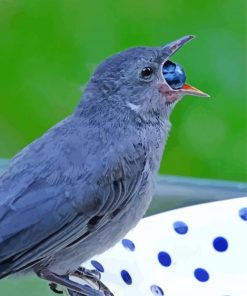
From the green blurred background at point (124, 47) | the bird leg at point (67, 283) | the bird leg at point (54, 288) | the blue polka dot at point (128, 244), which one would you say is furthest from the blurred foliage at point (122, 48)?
the bird leg at point (67, 283)

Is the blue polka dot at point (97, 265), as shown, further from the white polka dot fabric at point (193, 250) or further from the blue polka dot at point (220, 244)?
the blue polka dot at point (220, 244)

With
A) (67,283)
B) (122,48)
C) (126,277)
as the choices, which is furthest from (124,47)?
(67,283)

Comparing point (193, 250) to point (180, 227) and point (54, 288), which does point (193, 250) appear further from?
point (54, 288)

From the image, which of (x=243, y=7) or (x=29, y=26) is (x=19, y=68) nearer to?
(x=29, y=26)

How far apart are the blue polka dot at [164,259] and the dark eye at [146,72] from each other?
0.42 m

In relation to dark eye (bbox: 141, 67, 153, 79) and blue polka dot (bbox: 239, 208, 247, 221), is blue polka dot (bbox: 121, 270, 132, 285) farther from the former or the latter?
dark eye (bbox: 141, 67, 153, 79)

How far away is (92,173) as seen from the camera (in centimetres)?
224

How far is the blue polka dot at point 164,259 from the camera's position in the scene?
2551 mm

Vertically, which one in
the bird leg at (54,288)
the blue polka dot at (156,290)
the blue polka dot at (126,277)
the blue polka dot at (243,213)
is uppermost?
the blue polka dot at (243,213)

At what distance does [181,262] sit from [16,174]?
0.49 m

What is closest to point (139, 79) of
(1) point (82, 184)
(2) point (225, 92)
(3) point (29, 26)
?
(1) point (82, 184)

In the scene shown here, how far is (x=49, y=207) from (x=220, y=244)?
20.8 inches

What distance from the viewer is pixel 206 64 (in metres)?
3.70

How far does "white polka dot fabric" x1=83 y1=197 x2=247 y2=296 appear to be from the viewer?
2529mm
